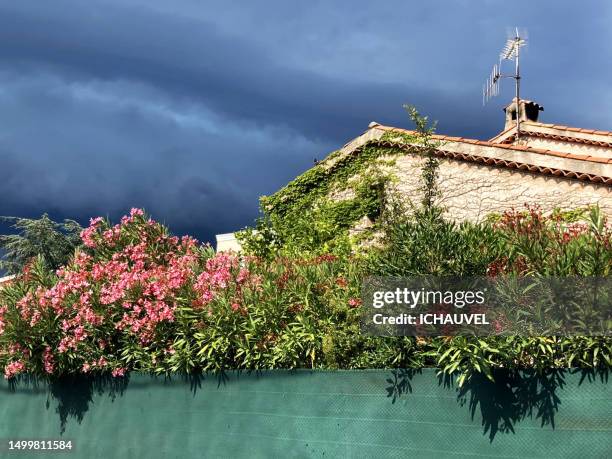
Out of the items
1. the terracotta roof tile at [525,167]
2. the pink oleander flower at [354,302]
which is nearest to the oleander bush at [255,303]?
the pink oleander flower at [354,302]

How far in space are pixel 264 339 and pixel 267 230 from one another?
7.77 m

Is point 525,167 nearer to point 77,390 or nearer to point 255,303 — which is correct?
point 255,303

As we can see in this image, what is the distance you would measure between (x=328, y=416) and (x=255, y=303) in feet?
6.83

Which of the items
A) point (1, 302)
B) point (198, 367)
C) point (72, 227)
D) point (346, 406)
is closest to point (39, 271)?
point (1, 302)

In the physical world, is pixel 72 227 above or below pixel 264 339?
above

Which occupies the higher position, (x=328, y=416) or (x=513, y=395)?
(x=513, y=395)

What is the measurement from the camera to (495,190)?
17.8m

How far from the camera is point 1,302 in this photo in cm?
1432

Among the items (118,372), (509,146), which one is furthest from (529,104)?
(118,372)

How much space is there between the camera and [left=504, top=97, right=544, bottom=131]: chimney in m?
26.8

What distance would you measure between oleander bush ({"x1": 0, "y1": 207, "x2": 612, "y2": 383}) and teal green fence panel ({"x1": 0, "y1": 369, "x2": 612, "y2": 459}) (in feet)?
0.93

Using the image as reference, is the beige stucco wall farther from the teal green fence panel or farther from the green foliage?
the green foliage

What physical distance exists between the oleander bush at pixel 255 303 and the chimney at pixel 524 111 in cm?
1549

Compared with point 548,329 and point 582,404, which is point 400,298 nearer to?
point 548,329
